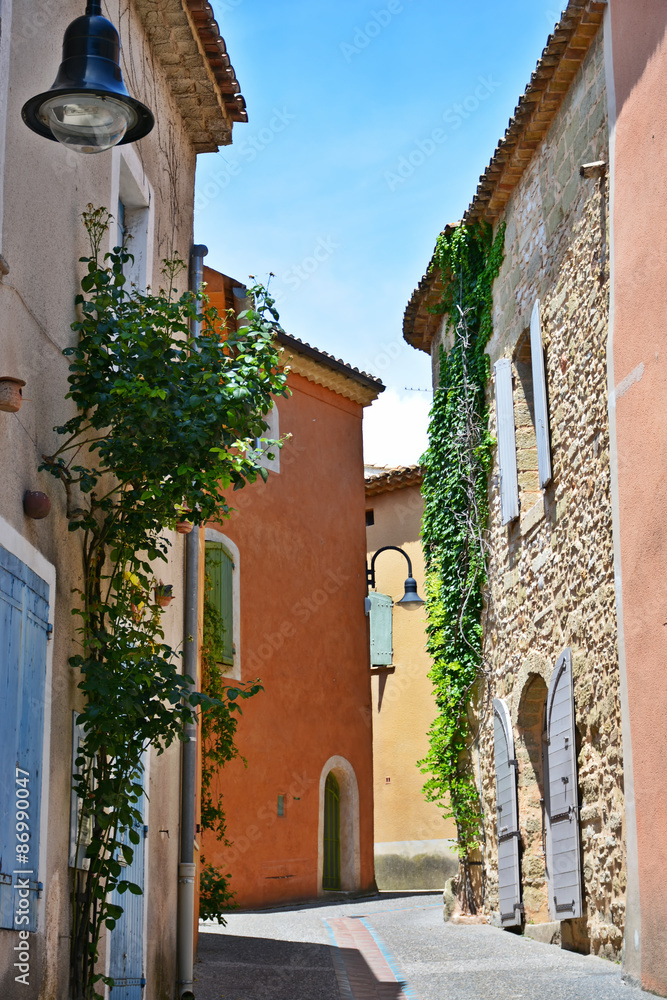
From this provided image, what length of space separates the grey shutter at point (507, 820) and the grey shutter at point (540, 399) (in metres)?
2.38

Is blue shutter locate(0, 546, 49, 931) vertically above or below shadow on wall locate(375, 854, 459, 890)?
above

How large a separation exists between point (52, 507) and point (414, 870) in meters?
16.4

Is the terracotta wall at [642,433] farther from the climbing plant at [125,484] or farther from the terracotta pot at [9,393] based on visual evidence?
the terracotta pot at [9,393]

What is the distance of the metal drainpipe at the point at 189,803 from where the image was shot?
24.5ft

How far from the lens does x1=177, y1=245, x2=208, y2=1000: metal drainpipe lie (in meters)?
7.47

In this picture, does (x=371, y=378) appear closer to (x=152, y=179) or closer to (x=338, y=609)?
(x=338, y=609)

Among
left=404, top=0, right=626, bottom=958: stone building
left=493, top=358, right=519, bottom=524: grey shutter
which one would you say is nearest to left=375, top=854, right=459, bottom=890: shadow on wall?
left=404, top=0, right=626, bottom=958: stone building

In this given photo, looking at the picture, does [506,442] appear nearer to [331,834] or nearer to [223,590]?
[223,590]

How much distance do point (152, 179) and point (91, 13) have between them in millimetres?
3276

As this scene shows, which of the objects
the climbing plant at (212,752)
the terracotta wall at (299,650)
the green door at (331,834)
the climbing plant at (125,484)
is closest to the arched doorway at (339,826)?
the green door at (331,834)

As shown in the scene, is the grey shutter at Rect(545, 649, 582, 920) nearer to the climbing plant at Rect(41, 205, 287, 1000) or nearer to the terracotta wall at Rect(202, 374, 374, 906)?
the climbing plant at Rect(41, 205, 287, 1000)

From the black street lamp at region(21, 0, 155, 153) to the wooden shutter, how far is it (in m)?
17.2

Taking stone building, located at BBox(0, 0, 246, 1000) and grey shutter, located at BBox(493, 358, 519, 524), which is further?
grey shutter, located at BBox(493, 358, 519, 524)

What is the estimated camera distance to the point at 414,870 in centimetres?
2012
